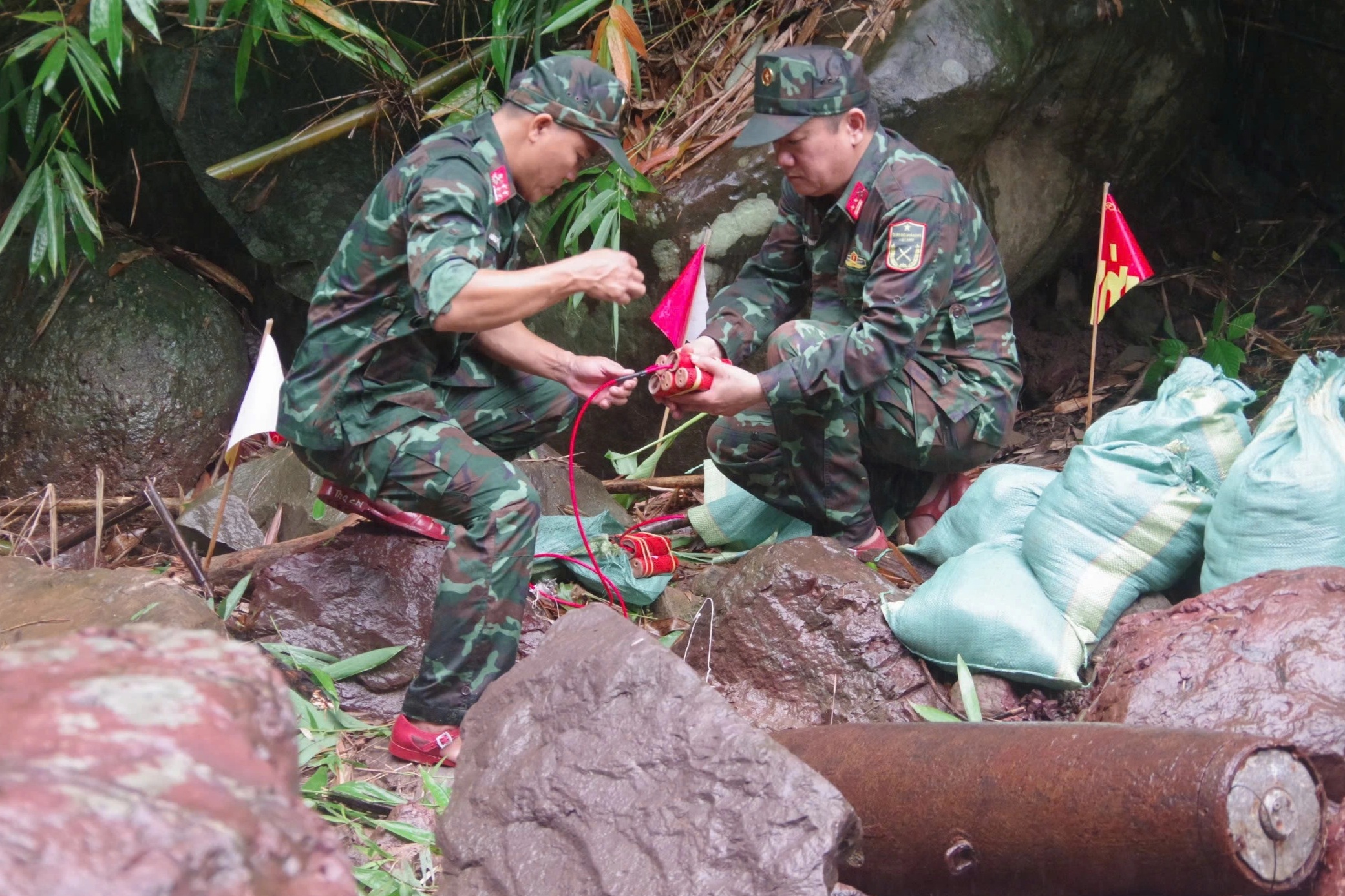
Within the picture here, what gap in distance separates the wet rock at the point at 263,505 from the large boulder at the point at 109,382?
32.6 inches

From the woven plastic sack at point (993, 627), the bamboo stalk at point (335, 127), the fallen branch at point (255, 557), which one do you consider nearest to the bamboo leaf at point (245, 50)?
the bamboo stalk at point (335, 127)

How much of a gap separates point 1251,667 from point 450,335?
2347 millimetres

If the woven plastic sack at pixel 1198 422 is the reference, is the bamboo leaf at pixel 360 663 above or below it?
below

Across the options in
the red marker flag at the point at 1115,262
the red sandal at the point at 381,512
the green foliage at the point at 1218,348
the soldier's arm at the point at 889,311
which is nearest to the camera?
the soldier's arm at the point at 889,311

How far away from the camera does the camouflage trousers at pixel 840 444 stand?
13.3ft

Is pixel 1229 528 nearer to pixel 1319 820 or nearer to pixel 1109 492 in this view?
pixel 1109 492

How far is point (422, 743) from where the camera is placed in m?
3.31

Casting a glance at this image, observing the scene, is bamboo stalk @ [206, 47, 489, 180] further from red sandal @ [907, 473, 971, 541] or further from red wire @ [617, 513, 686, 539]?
red sandal @ [907, 473, 971, 541]

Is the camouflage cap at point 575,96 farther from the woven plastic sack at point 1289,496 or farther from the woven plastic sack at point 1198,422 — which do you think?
the woven plastic sack at point 1289,496

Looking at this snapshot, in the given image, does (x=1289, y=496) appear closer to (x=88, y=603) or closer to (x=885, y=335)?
(x=885, y=335)

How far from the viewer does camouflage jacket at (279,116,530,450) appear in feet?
11.5

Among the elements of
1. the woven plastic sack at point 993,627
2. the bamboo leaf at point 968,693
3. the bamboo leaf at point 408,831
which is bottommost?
the bamboo leaf at point 968,693

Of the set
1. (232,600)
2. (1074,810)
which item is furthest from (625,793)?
(232,600)

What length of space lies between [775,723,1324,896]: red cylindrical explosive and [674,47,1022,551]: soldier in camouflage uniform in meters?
1.52
